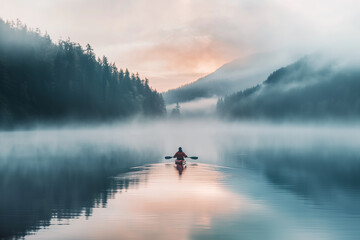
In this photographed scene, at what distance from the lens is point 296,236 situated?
17.1 meters

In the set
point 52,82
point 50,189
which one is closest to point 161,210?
point 50,189

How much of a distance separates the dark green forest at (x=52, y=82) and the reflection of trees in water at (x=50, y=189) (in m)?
67.4

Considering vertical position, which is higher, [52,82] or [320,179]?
[52,82]

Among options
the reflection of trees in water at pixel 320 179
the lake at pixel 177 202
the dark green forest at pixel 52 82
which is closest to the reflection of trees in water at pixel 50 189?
the lake at pixel 177 202

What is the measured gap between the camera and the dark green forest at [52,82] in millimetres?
114438

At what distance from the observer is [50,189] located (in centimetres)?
2722

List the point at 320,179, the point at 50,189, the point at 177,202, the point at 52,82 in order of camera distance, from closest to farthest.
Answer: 1. the point at 177,202
2. the point at 50,189
3. the point at 320,179
4. the point at 52,82

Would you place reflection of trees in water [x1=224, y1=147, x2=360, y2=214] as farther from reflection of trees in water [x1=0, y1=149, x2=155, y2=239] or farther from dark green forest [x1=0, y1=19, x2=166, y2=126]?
dark green forest [x1=0, y1=19, x2=166, y2=126]

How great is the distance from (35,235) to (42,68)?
124114 millimetres

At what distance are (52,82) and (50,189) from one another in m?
109

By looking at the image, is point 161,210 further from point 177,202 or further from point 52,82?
point 52,82

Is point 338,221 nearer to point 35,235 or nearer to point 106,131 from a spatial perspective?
point 35,235

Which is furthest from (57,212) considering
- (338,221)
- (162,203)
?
(338,221)

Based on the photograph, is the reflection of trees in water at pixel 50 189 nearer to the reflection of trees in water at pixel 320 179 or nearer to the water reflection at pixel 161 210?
the water reflection at pixel 161 210
